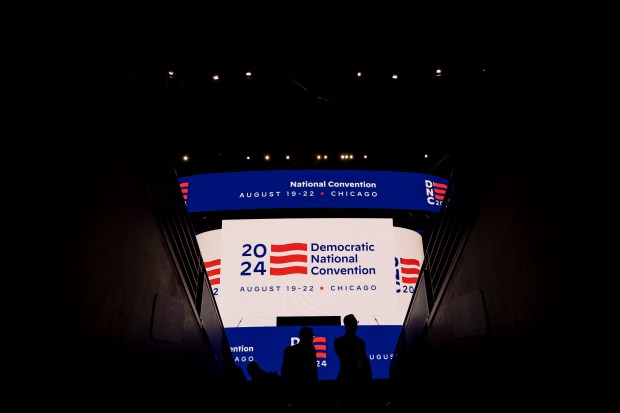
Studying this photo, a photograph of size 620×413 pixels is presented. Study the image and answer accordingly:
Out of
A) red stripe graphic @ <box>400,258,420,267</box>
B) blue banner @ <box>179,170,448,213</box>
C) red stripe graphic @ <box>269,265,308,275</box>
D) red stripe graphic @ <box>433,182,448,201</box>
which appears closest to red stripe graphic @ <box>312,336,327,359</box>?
red stripe graphic @ <box>269,265,308,275</box>

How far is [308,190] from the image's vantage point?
7.78 meters

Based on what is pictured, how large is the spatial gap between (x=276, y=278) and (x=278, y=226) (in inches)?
43.0

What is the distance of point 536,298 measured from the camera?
5.97 feet

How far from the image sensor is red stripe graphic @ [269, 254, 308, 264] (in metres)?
7.95

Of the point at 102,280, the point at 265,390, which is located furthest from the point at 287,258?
the point at 102,280

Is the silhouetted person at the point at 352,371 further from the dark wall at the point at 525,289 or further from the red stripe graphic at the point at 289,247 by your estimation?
the red stripe graphic at the point at 289,247

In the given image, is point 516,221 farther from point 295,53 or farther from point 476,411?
point 295,53

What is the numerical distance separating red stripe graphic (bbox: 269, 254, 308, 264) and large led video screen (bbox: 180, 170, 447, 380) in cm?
2

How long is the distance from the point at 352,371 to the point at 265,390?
1.18 metres

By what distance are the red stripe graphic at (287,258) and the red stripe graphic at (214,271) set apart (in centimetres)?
112

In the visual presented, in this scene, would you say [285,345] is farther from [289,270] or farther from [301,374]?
[301,374]

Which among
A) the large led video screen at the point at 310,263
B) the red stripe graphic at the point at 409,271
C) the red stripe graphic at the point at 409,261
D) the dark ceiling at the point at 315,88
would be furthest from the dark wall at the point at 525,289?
the red stripe graphic at the point at 409,261

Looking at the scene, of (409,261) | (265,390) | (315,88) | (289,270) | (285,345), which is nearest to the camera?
(265,390)

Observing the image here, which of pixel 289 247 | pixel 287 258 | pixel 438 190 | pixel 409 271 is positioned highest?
pixel 438 190
